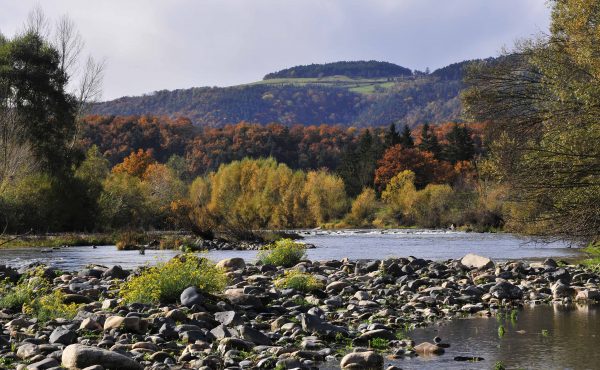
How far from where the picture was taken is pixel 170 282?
14.7 metres

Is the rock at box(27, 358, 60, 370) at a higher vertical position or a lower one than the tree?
lower

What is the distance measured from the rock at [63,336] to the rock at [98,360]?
141 centimetres

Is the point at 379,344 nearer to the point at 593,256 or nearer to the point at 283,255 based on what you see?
the point at 283,255

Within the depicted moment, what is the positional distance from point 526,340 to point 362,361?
11.7 ft

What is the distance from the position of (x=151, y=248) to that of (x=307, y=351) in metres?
31.9

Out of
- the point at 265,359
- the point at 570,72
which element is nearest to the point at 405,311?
the point at 265,359

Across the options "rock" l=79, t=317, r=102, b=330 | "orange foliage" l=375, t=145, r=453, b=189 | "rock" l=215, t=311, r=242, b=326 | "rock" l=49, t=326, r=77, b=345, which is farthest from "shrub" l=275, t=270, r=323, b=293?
"orange foliage" l=375, t=145, r=453, b=189

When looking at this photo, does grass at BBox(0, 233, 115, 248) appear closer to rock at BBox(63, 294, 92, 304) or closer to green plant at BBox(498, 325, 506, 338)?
rock at BBox(63, 294, 92, 304)

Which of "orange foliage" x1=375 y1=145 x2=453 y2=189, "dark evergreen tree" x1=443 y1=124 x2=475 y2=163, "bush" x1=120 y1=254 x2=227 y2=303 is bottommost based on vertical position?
"bush" x1=120 y1=254 x2=227 y2=303

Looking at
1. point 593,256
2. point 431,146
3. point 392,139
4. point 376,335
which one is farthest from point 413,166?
point 376,335

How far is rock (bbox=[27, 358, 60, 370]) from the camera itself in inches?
365

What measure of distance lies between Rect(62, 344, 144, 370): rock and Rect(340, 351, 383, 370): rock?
2.84 metres

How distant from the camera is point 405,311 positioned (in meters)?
15.3

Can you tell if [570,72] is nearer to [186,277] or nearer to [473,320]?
[473,320]
